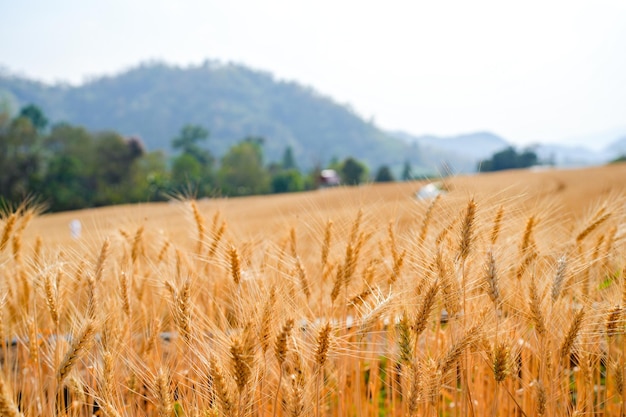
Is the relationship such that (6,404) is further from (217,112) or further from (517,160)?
(217,112)

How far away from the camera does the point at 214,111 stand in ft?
475

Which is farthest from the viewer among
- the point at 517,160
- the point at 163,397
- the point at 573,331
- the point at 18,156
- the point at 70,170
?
the point at 517,160

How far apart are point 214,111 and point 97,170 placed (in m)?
107

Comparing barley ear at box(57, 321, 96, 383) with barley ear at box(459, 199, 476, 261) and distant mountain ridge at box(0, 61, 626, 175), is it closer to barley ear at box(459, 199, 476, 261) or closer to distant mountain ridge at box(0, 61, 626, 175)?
barley ear at box(459, 199, 476, 261)

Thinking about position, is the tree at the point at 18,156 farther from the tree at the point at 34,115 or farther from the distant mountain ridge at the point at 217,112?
the distant mountain ridge at the point at 217,112

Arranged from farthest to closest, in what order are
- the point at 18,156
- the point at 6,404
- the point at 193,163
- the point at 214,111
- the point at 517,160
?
the point at 214,111
the point at 517,160
the point at 193,163
the point at 18,156
the point at 6,404

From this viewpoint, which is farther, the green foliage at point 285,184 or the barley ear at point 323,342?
the green foliage at point 285,184

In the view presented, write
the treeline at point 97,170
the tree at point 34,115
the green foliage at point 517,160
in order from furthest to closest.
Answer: the tree at point 34,115
the green foliage at point 517,160
the treeline at point 97,170

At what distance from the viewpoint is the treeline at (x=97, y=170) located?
3438 cm

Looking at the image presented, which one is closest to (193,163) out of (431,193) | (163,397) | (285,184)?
(285,184)

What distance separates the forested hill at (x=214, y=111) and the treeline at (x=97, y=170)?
248ft

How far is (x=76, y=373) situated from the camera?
52.8 inches

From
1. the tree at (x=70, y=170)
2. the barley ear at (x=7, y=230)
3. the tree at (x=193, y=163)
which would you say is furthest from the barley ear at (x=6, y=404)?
the tree at (x=70, y=170)

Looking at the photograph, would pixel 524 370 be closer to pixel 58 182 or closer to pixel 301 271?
pixel 301 271
